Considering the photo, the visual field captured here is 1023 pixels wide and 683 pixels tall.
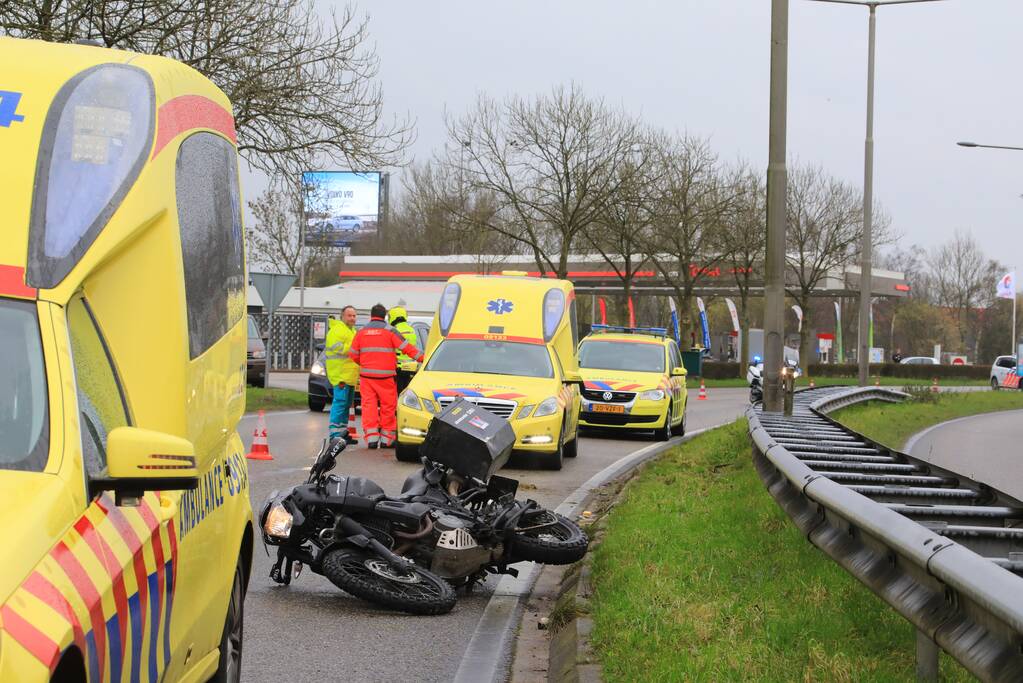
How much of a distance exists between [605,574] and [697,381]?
1920 inches

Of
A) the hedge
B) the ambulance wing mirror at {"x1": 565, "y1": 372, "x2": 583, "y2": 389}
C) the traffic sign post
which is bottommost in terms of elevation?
the hedge

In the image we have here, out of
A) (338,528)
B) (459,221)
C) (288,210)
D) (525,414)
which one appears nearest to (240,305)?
(338,528)

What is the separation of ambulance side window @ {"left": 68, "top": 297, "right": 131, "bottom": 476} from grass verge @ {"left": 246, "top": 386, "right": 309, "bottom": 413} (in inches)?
912

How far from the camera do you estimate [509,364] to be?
18891mm

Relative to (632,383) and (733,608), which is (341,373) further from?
(733,608)

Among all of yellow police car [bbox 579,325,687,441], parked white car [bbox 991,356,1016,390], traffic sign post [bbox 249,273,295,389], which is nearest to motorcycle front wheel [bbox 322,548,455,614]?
yellow police car [bbox 579,325,687,441]

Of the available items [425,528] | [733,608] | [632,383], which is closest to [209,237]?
[733,608]

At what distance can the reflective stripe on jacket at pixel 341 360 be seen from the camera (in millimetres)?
18672

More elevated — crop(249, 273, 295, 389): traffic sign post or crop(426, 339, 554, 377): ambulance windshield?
crop(249, 273, 295, 389): traffic sign post

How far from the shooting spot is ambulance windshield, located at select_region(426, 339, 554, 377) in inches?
736

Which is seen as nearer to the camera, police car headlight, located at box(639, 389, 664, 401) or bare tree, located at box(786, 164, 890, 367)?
police car headlight, located at box(639, 389, 664, 401)

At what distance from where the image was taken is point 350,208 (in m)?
77.9

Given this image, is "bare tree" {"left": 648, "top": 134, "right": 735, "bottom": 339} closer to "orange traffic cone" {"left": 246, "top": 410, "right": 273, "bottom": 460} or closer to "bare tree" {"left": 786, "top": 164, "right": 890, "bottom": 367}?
"bare tree" {"left": 786, "top": 164, "right": 890, "bottom": 367}

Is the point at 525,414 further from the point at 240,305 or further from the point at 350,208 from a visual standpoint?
the point at 350,208
